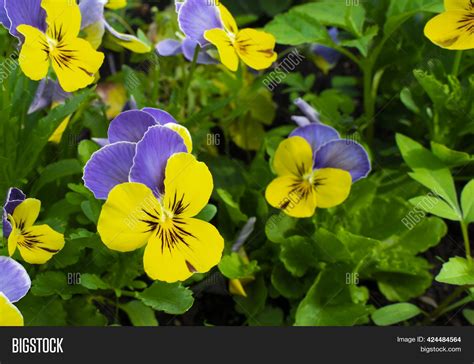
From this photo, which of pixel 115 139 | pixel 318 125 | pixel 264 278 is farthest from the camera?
pixel 264 278

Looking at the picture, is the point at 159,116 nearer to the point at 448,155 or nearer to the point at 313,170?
the point at 313,170

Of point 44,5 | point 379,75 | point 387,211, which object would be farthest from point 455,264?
point 44,5

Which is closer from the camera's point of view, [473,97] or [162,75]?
[473,97]

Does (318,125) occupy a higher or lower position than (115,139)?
lower

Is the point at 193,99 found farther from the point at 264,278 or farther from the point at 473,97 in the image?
the point at 473,97

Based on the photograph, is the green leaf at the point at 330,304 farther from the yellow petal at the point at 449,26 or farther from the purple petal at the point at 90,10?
the purple petal at the point at 90,10

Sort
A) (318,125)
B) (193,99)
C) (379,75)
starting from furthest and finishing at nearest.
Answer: (193,99) < (379,75) < (318,125)

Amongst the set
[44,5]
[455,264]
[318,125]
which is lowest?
[455,264]
